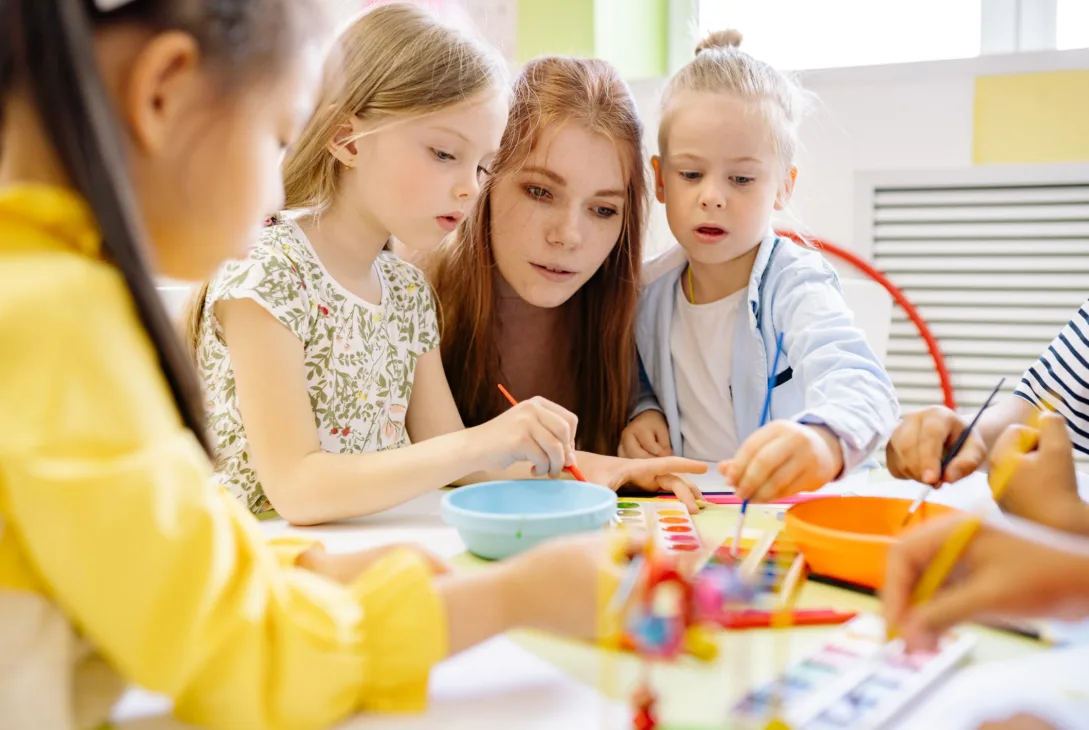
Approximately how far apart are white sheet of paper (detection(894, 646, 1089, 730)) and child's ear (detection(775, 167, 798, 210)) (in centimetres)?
91

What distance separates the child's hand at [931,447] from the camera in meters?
0.84

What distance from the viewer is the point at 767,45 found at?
2492 millimetres

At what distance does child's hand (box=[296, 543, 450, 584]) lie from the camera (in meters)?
0.64

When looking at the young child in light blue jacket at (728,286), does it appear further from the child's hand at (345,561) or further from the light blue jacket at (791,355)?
the child's hand at (345,561)

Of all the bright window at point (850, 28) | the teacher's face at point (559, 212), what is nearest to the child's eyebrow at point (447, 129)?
the teacher's face at point (559, 212)

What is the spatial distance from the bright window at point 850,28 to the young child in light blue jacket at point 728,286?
110 centimetres

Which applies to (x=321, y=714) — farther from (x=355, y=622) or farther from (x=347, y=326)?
(x=347, y=326)

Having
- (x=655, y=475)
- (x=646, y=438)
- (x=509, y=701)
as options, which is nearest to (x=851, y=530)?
(x=655, y=475)

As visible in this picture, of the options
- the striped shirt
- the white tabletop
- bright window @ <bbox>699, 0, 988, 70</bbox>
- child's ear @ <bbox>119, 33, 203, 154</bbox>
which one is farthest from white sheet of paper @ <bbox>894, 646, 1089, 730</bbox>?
bright window @ <bbox>699, 0, 988, 70</bbox>

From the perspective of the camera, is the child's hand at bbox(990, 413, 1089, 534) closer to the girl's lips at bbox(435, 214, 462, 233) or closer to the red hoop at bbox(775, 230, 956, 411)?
the girl's lips at bbox(435, 214, 462, 233)

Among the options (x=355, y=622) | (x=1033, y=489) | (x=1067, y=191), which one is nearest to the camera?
(x=355, y=622)

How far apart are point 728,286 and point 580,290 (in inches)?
8.7

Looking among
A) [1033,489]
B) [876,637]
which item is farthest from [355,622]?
[1033,489]

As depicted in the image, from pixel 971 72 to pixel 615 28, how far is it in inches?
34.7
